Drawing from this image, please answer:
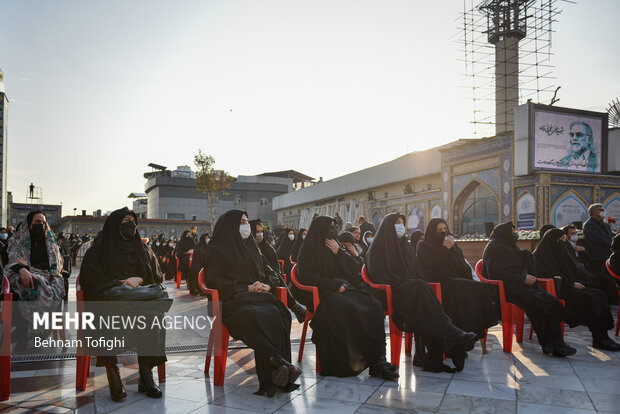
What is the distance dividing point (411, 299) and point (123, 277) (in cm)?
230

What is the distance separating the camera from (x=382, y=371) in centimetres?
357

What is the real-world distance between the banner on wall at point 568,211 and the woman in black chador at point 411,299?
44.2 ft

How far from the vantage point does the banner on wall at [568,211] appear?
15922 millimetres

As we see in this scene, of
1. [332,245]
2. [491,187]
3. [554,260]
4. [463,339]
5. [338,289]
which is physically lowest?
[463,339]

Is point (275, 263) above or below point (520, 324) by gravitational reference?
above

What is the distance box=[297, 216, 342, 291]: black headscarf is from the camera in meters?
4.14

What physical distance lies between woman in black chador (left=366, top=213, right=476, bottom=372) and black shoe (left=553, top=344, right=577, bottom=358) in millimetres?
1061

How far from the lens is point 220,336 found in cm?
348

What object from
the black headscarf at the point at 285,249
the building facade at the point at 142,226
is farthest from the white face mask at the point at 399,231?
the building facade at the point at 142,226

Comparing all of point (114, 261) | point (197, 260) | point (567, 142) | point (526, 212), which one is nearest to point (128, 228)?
point (114, 261)

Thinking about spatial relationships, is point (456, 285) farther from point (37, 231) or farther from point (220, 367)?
point (37, 231)

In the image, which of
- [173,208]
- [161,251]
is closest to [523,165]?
[161,251]

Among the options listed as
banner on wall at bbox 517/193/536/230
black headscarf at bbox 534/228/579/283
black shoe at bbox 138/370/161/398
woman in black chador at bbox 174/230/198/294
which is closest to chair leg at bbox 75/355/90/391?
black shoe at bbox 138/370/161/398

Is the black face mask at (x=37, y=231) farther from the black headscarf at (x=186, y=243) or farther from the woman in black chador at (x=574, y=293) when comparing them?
the black headscarf at (x=186, y=243)
